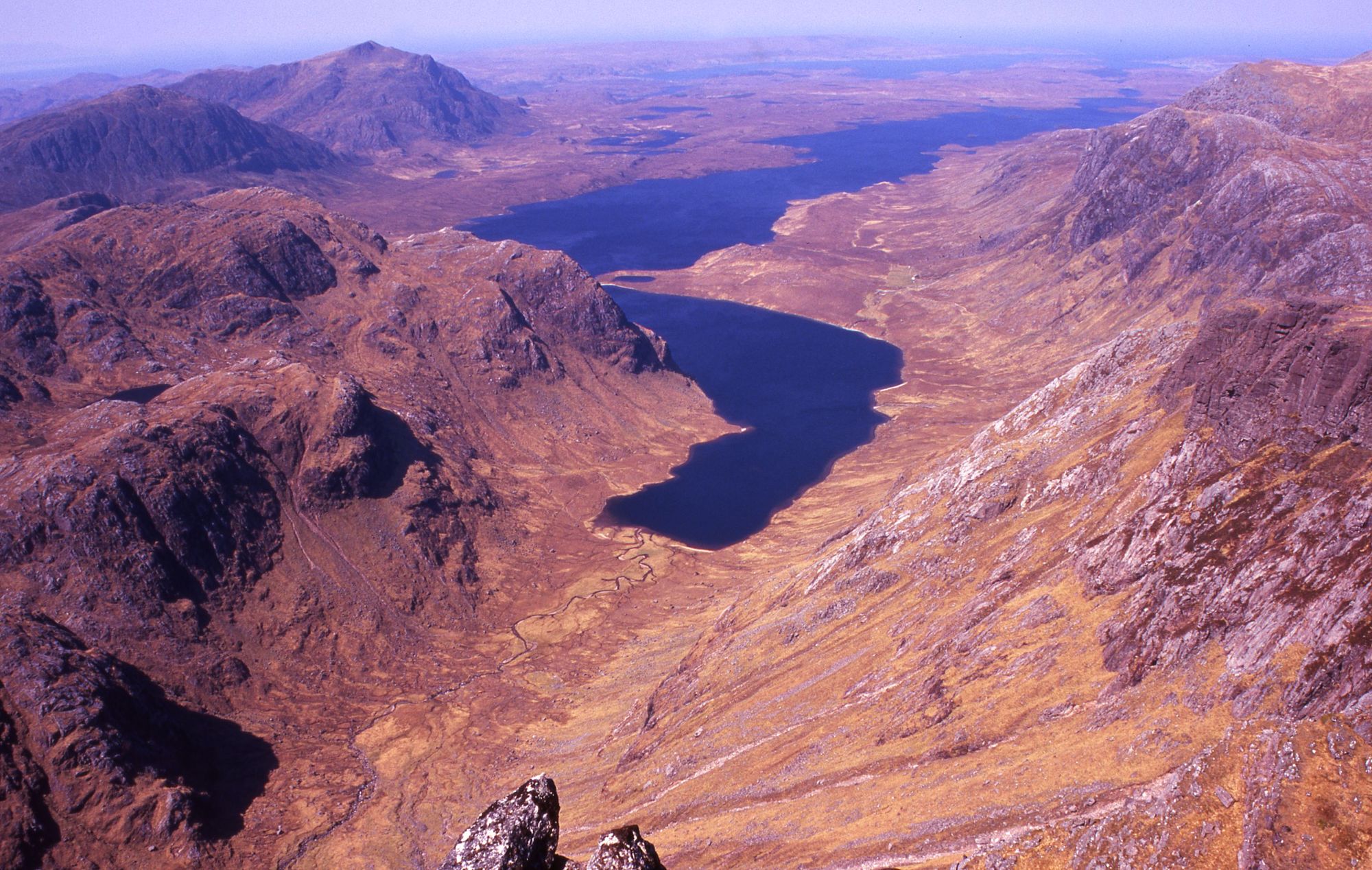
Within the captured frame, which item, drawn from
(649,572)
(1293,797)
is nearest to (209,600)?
(649,572)

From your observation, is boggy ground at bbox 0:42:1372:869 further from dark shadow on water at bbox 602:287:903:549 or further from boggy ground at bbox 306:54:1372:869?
dark shadow on water at bbox 602:287:903:549

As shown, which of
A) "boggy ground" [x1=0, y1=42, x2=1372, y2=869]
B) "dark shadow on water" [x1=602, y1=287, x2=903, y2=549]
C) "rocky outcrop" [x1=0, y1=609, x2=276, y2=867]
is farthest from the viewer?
"dark shadow on water" [x1=602, y1=287, x2=903, y2=549]

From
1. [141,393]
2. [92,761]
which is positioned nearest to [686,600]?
[92,761]

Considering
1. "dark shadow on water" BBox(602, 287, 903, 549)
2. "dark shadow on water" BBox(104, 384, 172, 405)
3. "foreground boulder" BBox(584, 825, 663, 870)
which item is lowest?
"dark shadow on water" BBox(602, 287, 903, 549)

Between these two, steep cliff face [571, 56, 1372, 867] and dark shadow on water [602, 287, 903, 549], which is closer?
steep cliff face [571, 56, 1372, 867]

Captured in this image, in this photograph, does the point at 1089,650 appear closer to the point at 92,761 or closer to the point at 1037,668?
the point at 1037,668

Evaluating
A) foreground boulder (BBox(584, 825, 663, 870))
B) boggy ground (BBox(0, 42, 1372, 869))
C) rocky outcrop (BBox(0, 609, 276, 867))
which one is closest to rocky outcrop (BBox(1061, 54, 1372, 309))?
boggy ground (BBox(0, 42, 1372, 869))

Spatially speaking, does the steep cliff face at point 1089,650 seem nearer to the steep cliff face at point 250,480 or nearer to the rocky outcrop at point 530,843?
the rocky outcrop at point 530,843

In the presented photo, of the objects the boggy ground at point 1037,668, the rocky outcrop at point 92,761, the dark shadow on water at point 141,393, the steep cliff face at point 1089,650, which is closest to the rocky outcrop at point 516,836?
the steep cliff face at point 1089,650
